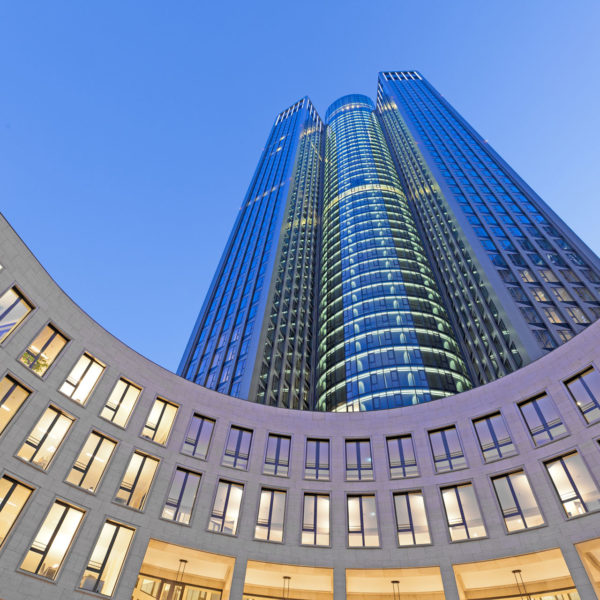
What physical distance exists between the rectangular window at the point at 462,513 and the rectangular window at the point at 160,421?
19.4 m

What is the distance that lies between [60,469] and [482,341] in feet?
187

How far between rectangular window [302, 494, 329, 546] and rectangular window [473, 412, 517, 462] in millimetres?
11459

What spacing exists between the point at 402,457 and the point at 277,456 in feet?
30.0

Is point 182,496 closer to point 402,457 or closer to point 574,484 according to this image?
point 402,457

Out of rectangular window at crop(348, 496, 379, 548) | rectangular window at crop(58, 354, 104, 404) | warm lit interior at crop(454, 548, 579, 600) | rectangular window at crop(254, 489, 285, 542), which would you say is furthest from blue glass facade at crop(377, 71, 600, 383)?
rectangular window at crop(58, 354, 104, 404)

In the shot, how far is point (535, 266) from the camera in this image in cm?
6638

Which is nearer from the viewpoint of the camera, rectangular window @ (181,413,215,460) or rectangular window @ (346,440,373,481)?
rectangular window @ (181,413,215,460)

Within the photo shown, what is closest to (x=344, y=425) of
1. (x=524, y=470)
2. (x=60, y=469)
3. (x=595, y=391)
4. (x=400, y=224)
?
(x=524, y=470)

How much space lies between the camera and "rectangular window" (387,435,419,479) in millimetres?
32781

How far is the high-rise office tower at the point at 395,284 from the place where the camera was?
6125cm

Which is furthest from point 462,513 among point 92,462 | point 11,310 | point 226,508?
point 11,310

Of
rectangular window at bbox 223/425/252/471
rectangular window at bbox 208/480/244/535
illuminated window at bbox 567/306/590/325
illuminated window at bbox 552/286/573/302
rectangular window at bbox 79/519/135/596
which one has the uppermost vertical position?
illuminated window at bbox 552/286/573/302

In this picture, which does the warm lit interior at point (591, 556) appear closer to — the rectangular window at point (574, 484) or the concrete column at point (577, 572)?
the concrete column at point (577, 572)

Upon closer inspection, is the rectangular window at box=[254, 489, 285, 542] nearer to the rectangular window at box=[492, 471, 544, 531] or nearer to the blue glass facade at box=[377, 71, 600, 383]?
the rectangular window at box=[492, 471, 544, 531]
